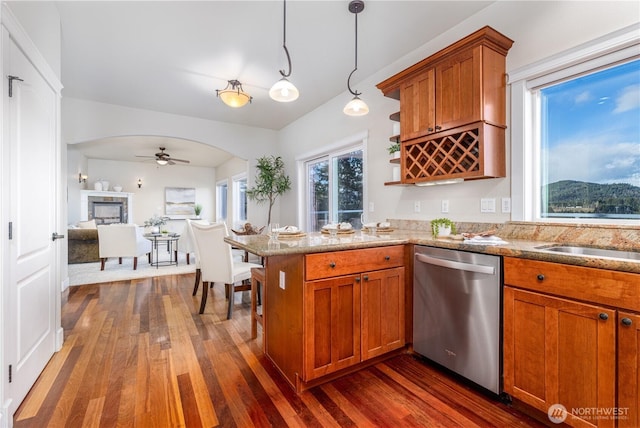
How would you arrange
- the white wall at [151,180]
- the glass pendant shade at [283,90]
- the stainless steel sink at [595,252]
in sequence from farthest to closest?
the white wall at [151,180], the glass pendant shade at [283,90], the stainless steel sink at [595,252]

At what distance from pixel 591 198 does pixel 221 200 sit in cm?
968

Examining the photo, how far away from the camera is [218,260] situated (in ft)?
9.97

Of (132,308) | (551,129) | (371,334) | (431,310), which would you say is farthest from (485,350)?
(132,308)

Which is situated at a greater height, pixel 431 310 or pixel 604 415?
pixel 431 310

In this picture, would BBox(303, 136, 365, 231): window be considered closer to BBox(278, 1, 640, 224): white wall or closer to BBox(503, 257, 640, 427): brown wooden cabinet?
BBox(278, 1, 640, 224): white wall

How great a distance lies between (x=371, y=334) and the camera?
2.02 m

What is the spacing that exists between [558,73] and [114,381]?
367 cm

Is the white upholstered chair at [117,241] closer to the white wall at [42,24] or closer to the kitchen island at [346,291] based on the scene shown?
the white wall at [42,24]

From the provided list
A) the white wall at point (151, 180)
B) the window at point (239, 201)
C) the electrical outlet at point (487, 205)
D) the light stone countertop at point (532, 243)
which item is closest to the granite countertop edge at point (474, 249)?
the light stone countertop at point (532, 243)

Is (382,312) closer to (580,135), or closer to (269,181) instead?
(580,135)

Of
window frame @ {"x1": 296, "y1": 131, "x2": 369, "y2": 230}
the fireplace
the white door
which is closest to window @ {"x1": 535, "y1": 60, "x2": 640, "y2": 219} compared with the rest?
window frame @ {"x1": 296, "y1": 131, "x2": 369, "y2": 230}

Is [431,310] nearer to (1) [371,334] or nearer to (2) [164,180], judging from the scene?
(1) [371,334]

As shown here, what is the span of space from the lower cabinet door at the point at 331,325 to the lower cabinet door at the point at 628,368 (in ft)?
4.13

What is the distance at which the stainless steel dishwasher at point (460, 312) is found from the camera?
1.68m
